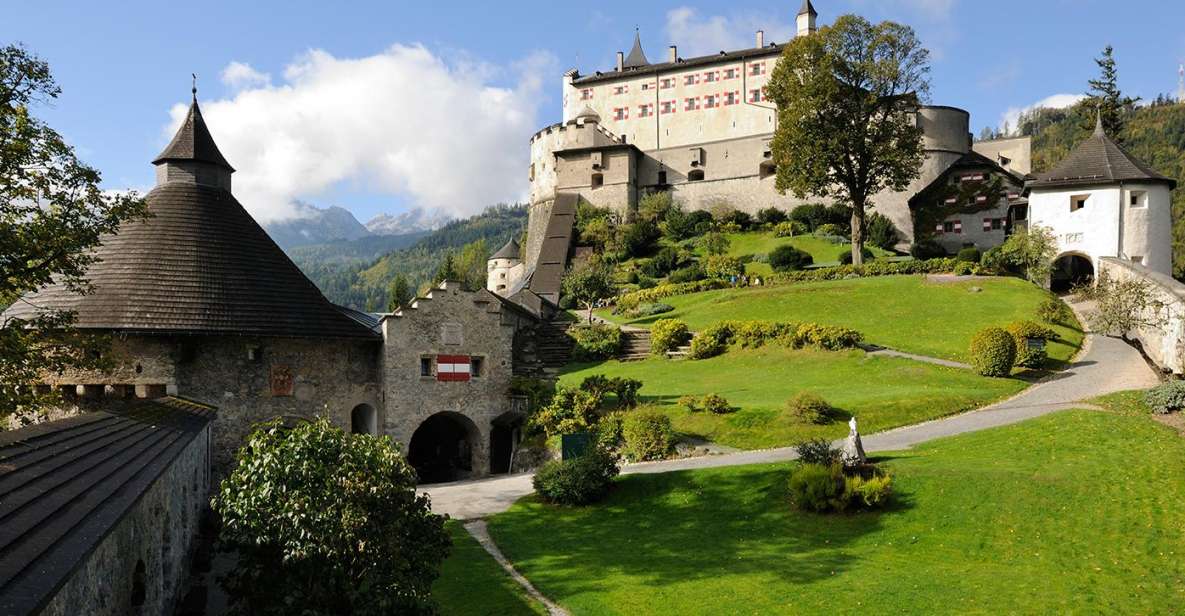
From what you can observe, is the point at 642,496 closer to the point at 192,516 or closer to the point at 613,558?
the point at 613,558

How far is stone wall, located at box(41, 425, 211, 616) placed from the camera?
787cm

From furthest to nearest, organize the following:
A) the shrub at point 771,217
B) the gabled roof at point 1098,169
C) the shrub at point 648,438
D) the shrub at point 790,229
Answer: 1. the shrub at point 771,217
2. the shrub at point 790,229
3. the gabled roof at point 1098,169
4. the shrub at point 648,438

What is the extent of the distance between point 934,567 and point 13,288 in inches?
738

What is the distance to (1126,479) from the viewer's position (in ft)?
62.2

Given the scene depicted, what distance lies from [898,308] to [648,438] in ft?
73.4

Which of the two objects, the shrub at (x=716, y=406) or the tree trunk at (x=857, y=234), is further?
the tree trunk at (x=857, y=234)

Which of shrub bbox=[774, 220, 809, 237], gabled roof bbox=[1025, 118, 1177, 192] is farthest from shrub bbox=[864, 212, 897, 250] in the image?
gabled roof bbox=[1025, 118, 1177, 192]

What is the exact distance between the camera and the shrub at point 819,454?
21.1m

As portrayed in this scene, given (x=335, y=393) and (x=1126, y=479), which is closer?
(x=1126, y=479)

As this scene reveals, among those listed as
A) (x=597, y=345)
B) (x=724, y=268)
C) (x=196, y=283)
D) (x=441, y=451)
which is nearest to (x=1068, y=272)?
(x=724, y=268)

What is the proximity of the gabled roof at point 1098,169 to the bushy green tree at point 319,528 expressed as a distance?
→ 46587 millimetres

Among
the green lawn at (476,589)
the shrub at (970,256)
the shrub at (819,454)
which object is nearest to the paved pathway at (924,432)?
the shrub at (819,454)

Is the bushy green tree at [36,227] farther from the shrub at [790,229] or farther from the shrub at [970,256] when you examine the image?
the shrub at [790,229]

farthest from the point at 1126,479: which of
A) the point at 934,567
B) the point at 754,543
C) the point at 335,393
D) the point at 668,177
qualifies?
the point at 668,177
